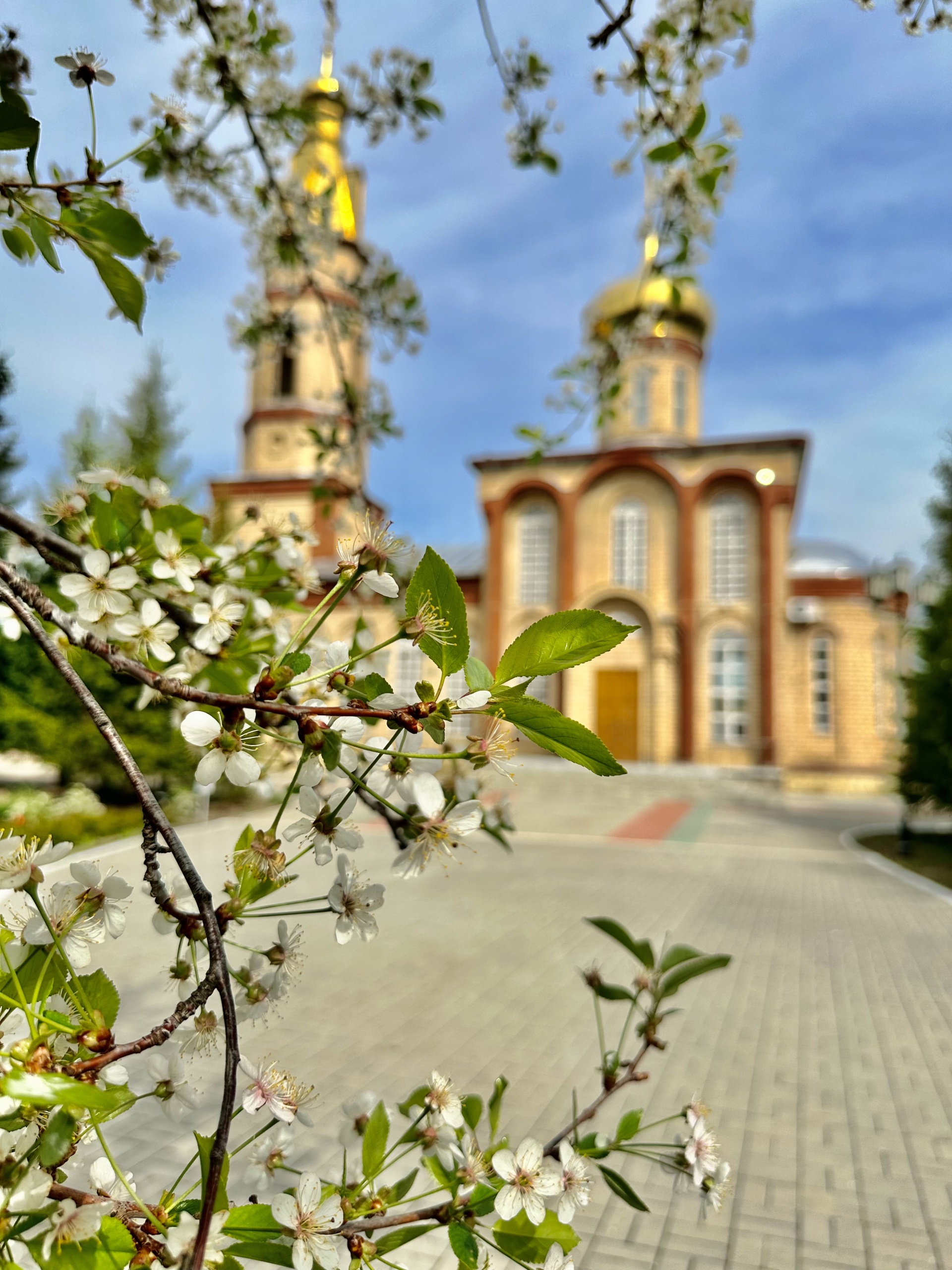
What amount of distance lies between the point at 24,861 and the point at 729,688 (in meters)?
22.4

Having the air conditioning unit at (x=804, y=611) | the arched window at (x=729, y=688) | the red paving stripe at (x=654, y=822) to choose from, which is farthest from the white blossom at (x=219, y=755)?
the air conditioning unit at (x=804, y=611)

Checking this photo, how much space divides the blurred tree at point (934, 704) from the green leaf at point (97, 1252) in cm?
1372

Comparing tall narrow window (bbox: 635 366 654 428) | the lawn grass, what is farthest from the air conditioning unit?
the lawn grass

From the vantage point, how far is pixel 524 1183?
1118mm

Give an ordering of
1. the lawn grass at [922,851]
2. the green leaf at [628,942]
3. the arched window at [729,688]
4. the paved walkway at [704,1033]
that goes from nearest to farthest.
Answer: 1. the green leaf at [628,942]
2. the paved walkway at [704,1033]
3. the lawn grass at [922,851]
4. the arched window at [729,688]

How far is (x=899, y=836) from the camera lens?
13617 millimetres

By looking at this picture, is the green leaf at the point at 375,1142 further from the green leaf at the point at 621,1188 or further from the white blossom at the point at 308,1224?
the green leaf at the point at 621,1188

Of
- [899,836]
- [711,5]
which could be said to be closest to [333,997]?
[711,5]

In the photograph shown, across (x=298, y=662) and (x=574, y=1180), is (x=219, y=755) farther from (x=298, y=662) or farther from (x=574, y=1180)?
(x=574, y=1180)

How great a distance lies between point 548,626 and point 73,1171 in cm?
97

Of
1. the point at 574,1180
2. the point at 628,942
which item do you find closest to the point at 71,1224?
the point at 574,1180

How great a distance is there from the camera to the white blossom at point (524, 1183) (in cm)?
108

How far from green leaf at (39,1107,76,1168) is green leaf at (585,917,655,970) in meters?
0.86

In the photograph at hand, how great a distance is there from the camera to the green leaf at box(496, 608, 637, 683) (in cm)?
82
